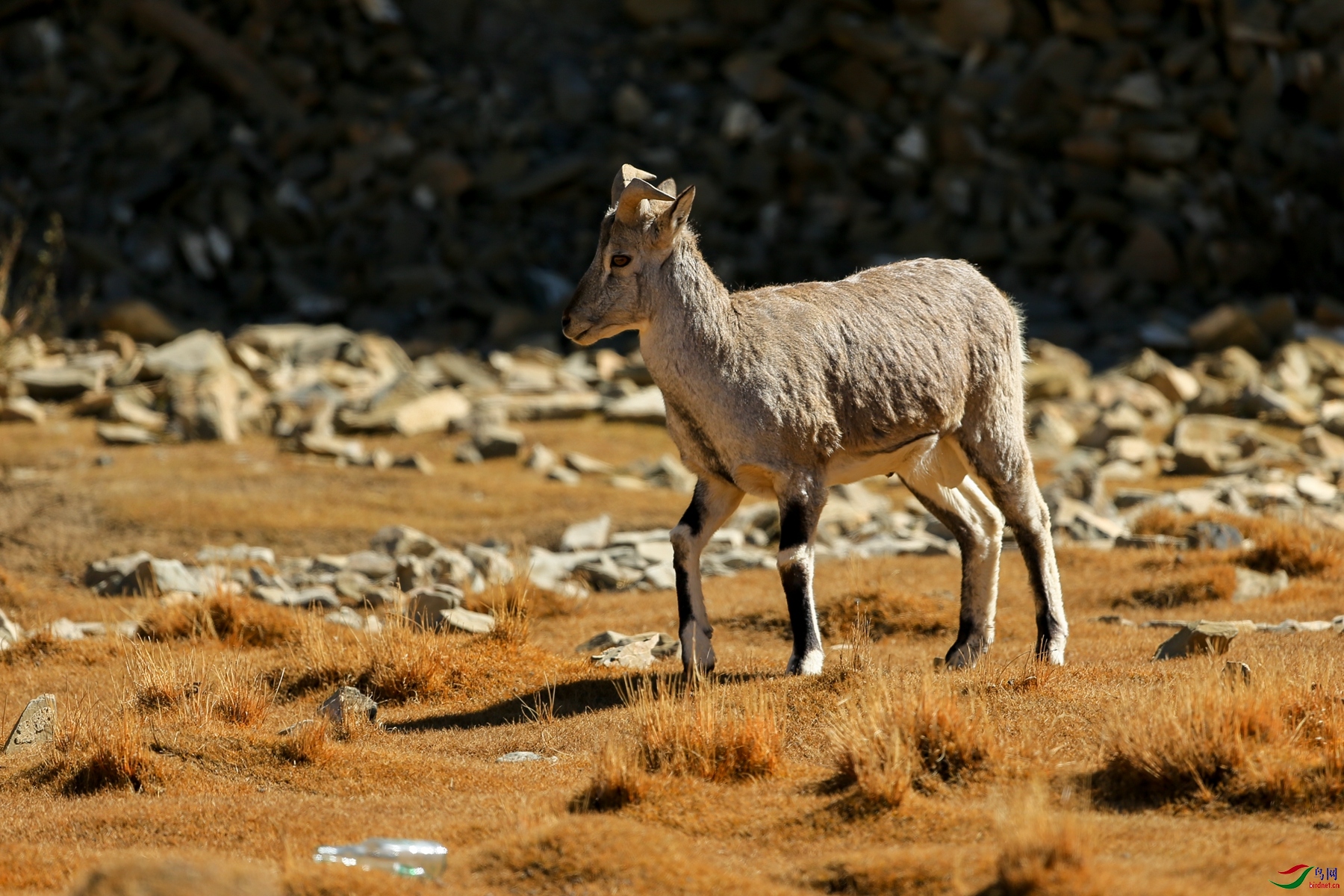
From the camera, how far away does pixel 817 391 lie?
9172 millimetres

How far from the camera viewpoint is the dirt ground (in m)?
5.77

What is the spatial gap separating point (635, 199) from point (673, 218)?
27 centimetres

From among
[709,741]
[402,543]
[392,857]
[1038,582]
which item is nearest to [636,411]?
[402,543]

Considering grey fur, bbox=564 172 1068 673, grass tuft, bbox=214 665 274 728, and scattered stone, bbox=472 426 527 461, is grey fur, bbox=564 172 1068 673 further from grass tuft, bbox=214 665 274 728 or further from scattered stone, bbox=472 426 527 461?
scattered stone, bbox=472 426 527 461

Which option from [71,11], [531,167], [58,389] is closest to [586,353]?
[531,167]

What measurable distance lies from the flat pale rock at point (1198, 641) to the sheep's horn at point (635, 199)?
432 cm

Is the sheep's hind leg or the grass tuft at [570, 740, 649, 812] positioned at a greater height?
the sheep's hind leg

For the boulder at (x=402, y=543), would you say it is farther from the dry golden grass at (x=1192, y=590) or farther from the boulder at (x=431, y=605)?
the dry golden grass at (x=1192, y=590)

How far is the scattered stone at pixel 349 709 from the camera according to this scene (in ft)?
28.5

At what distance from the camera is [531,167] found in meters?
32.4

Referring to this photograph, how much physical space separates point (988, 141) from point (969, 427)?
23534 millimetres

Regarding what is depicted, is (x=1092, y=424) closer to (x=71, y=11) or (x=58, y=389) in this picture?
(x=58, y=389)

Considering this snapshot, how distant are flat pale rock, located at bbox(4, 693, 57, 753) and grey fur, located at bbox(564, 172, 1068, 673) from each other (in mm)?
3847

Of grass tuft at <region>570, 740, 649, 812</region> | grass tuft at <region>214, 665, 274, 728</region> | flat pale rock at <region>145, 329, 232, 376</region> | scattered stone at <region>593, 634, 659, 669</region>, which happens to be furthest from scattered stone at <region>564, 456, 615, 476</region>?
grass tuft at <region>570, 740, 649, 812</region>
